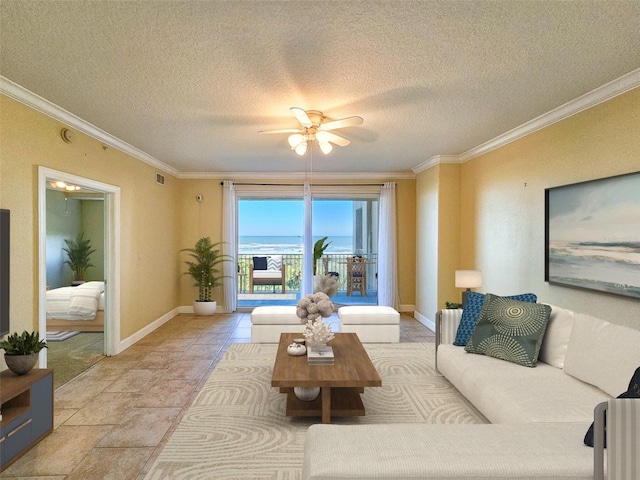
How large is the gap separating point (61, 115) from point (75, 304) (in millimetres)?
2991

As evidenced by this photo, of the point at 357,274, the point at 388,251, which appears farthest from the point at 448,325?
the point at 357,274

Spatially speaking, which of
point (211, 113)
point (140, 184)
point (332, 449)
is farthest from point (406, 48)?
point (140, 184)

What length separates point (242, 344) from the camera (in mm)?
4723

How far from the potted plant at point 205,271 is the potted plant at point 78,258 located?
75.5 inches

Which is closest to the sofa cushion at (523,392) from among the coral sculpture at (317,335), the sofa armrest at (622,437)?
the sofa armrest at (622,437)

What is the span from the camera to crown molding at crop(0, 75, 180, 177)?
9.08ft

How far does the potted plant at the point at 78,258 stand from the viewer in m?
6.82

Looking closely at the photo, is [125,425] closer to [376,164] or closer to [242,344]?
[242,344]

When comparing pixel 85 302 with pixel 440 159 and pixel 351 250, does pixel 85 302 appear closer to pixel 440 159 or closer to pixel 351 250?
pixel 351 250

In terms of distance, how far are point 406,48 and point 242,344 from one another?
3.84 meters

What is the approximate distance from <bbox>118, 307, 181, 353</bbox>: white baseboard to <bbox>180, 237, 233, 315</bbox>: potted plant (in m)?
0.40

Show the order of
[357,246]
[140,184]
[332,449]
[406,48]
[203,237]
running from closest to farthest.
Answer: [332,449], [406,48], [140,184], [203,237], [357,246]

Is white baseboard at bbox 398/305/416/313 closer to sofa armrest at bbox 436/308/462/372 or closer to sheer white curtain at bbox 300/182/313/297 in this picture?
sheer white curtain at bbox 300/182/313/297

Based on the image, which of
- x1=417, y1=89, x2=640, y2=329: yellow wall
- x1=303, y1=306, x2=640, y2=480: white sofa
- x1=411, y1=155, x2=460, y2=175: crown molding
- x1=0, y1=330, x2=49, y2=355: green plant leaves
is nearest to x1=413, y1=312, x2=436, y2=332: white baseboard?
x1=417, y1=89, x2=640, y2=329: yellow wall
